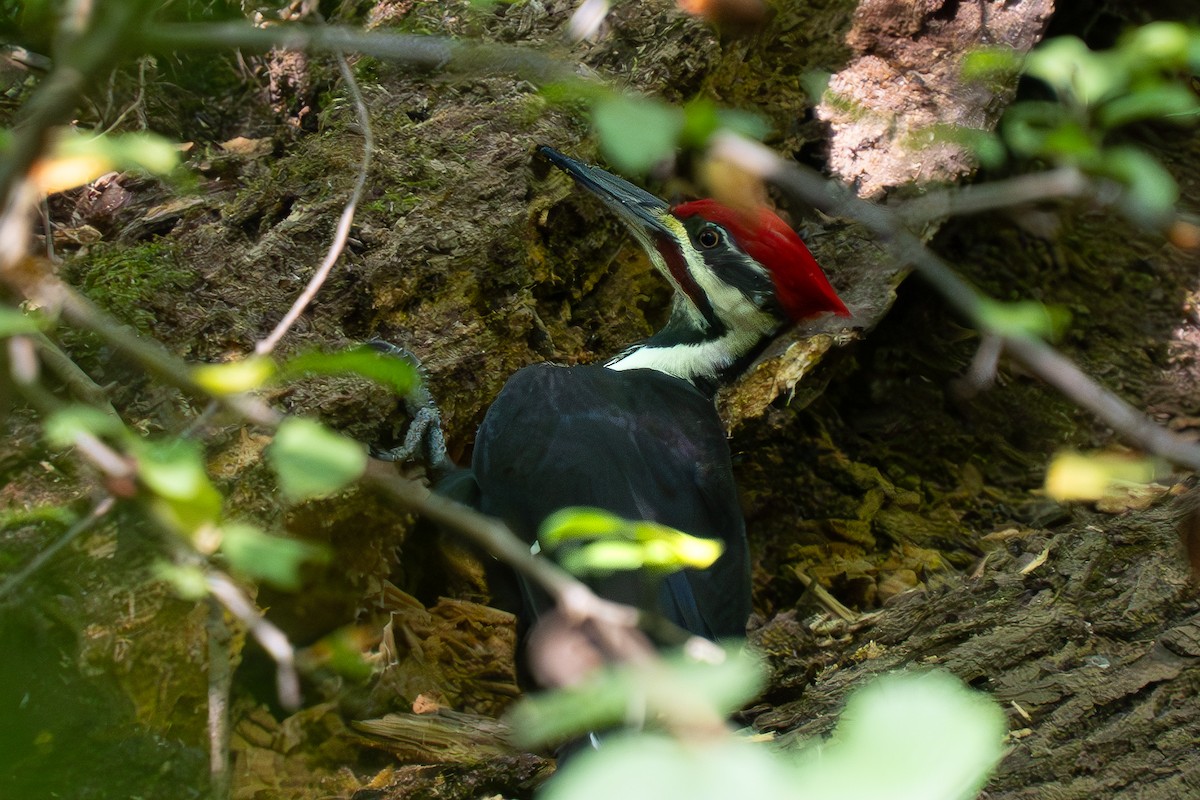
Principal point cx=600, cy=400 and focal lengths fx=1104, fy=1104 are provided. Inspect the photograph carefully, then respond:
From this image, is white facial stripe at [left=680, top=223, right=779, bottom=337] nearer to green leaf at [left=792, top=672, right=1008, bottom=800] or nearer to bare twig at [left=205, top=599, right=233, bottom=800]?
bare twig at [left=205, top=599, right=233, bottom=800]

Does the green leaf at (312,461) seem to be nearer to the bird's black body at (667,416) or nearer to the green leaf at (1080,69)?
the green leaf at (1080,69)

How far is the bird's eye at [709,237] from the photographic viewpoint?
307cm

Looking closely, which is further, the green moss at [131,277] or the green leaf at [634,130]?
the green moss at [131,277]

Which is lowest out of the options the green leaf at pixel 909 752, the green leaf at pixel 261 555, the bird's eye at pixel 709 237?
the bird's eye at pixel 709 237

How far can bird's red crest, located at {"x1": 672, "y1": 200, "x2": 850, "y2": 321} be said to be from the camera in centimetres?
289

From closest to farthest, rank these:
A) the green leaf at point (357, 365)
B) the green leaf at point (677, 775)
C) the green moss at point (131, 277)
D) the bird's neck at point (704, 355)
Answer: the green leaf at point (677, 775) < the green leaf at point (357, 365) < the green moss at point (131, 277) < the bird's neck at point (704, 355)

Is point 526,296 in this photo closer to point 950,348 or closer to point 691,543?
point 950,348

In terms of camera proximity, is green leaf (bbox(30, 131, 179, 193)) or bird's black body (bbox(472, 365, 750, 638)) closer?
green leaf (bbox(30, 131, 179, 193))

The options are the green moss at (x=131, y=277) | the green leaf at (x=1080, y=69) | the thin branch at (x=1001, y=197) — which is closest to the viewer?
the thin branch at (x=1001, y=197)

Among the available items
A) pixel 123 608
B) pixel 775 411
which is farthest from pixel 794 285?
pixel 123 608

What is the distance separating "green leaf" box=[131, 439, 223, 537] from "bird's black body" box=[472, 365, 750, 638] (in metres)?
1.60

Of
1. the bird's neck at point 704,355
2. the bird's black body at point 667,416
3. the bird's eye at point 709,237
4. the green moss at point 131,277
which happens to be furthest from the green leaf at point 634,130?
the bird's neck at point 704,355

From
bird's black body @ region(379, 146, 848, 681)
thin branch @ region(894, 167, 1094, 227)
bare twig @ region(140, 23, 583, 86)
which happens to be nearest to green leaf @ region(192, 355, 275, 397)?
bare twig @ region(140, 23, 583, 86)

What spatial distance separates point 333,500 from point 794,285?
1.31 metres
